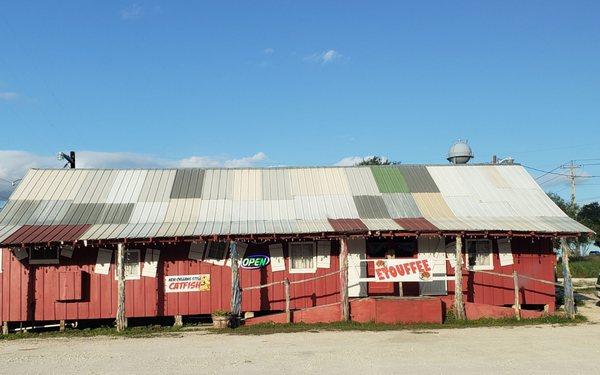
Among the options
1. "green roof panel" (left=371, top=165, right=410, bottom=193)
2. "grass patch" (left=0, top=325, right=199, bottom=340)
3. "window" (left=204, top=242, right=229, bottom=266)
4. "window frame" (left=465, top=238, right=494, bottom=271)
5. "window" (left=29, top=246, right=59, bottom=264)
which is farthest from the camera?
"green roof panel" (left=371, top=165, right=410, bottom=193)

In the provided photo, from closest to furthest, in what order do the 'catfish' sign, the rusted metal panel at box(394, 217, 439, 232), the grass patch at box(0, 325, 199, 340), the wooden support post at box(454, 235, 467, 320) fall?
1. the grass patch at box(0, 325, 199, 340)
2. the wooden support post at box(454, 235, 467, 320)
3. the 'catfish' sign
4. the rusted metal panel at box(394, 217, 439, 232)

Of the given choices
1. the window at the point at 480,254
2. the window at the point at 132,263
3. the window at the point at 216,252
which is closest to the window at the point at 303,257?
the window at the point at 216,252

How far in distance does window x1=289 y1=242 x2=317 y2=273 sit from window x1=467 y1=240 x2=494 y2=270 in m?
5.35

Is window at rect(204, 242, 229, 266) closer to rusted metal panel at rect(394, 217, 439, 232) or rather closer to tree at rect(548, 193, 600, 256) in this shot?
rusted metal panel at rect(394, 217, 439, 232)

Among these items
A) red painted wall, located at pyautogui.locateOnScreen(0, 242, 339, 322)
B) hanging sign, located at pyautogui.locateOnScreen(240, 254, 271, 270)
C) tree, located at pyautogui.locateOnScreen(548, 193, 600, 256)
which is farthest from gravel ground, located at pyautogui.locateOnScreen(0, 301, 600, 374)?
tree, located at pyautogui.locateOnScreen(548, 193, 600, 256)

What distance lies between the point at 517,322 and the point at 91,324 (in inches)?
543

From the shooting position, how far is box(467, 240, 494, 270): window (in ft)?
61.1

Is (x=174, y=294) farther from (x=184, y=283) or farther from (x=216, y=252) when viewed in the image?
(x=216, y=252)

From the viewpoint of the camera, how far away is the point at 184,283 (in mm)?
17969

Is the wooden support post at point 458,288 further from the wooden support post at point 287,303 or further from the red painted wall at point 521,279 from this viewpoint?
the wooden support post at point 287,303

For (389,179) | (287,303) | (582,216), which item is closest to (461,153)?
(389,179)

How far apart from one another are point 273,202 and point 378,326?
6009mm

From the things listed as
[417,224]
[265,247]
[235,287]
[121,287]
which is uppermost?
[417,224]

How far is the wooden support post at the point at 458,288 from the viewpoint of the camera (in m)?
16.7
